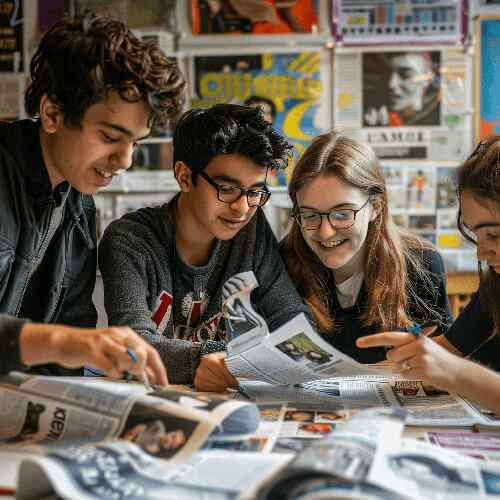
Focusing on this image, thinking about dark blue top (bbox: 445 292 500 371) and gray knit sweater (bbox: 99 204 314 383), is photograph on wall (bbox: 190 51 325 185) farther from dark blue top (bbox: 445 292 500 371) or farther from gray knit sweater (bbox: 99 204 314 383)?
dark blue top (bbox: 445 292 500 371)

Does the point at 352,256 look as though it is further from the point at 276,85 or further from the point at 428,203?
the point at 276,85

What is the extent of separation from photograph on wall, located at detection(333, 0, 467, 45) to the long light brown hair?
1301 mm

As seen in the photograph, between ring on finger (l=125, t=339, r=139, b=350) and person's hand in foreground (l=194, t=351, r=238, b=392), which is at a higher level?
ring on finger (l=125, t=339, r=139, b=350)

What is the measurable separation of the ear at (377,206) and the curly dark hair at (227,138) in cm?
28

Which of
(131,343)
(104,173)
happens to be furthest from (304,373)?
(104,173)

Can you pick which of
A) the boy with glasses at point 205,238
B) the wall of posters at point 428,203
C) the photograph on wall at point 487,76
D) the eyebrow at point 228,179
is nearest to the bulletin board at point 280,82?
the wall of posters at point 428,203

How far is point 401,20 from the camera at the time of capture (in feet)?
8.52

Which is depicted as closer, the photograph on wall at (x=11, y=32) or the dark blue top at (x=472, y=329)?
the dark blue top at (x=472, y=329)

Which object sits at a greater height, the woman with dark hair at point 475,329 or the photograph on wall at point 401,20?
the photograph on wall at point 401,20

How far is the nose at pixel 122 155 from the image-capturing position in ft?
3.50

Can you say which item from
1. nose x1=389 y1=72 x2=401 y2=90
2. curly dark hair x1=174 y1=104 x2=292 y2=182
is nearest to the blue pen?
curly dark hair x1=174 y1=104 x2=292 y2=182

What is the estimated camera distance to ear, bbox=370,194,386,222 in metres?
1.51

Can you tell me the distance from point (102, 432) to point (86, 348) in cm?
11

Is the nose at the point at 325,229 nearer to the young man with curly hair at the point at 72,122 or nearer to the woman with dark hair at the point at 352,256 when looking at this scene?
the woman with dark hair at the point at 352,256
